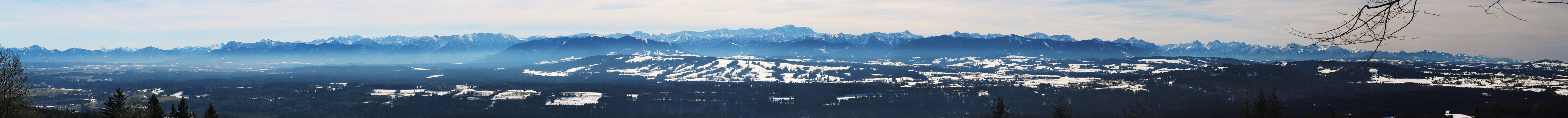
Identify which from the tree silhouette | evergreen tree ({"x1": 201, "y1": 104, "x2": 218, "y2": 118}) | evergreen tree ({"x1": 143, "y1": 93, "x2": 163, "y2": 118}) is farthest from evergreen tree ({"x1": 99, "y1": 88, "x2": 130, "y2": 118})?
the tree silhouette

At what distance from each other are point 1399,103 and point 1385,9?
218074 millimetres

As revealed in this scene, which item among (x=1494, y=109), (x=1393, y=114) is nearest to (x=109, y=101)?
(x=1494, y=109)

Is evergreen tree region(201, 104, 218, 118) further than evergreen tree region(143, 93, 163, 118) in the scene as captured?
Yes

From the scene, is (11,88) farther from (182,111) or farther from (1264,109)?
(1264,109)

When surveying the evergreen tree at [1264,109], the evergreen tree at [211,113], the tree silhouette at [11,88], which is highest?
the tree silhouette at [11,88]

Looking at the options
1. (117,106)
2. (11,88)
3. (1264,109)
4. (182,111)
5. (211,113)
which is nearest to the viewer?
(11,88)

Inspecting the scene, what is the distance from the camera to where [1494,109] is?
190 ft

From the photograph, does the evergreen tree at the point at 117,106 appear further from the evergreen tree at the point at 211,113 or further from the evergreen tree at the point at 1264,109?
the evergreen tree at the point at 1264,109

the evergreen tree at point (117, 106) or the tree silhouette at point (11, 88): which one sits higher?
the tree silhouette at point (11, 88)

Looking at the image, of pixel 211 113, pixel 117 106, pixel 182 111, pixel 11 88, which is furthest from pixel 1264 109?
pixel 117 106

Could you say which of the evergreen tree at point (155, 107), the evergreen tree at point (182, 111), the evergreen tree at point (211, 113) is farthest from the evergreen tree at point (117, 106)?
the evergreen tree at point (211, 113)

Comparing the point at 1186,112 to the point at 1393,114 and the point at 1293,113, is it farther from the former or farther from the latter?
the point at 1393,114

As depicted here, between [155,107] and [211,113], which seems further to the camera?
[211,113]

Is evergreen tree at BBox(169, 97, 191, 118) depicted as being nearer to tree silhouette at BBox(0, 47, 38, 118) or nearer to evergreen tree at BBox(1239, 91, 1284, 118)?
tree silhouette at BBox(0, 47, 38, 118)
